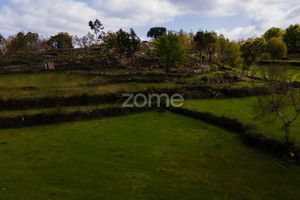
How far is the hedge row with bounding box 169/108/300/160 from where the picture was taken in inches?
621

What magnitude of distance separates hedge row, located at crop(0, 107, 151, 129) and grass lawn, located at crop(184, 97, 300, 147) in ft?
38.2

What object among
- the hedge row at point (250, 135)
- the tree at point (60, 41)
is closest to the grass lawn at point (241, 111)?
the hedge row at point (250, 135)

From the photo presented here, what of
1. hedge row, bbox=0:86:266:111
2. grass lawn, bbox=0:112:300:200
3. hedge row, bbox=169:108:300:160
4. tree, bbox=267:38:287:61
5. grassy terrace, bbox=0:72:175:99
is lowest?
grass lawn, bbox=0:112:300:200

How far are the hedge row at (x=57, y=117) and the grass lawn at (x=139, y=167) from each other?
107 inches

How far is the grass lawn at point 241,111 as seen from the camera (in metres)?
19.6

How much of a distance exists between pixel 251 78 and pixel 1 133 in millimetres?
53744

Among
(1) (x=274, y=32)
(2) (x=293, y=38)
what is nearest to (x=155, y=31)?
(2) (x=293, y=38)

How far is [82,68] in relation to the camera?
49.7 m

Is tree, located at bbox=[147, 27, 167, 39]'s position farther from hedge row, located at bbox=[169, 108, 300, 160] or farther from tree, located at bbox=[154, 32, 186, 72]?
hedge row, located at bbox=[169, 108, 300, 160]

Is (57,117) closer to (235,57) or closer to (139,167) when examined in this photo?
(139,167)

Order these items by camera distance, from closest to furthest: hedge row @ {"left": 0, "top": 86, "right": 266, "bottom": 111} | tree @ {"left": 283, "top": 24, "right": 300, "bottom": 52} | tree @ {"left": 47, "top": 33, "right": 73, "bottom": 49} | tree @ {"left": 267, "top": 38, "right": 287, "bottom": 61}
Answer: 1. hedge row @ {"left": 0, "top": 86, "right": 266, "bottom": 111}
2. tree @ {"left": 267, "top": 38, "right": 287, "bottom": 61}
3. tree @ {"left": 283, "top": 24, "right": 300, "bottom": 52}
4. tree @ {"left": 47, "top": 33, "right": 73, "bottom": 49}

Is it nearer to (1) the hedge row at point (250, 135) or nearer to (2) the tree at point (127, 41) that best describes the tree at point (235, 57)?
(2) the tree at point (127, 41)

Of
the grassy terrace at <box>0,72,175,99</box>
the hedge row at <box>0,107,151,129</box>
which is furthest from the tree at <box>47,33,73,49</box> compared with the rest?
the hedge row at <box>0,107,151,129</box>

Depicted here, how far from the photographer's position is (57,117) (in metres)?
27.1
